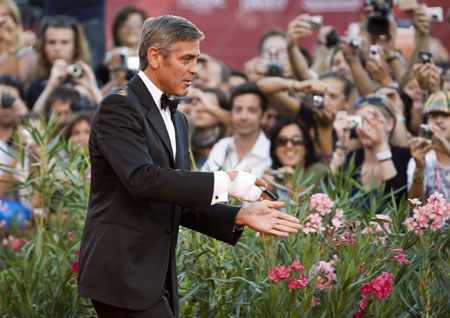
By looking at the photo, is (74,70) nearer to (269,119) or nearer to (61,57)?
(61,57)

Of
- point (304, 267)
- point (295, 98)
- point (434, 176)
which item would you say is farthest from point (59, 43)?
point (304, 267)

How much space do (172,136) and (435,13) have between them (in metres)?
4.23

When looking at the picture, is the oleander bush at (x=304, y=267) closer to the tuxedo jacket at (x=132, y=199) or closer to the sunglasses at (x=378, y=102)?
the tuxedo jacket at (x=132, y=199)

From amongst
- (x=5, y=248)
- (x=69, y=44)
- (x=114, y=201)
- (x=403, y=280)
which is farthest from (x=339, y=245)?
(x=69, y=44)

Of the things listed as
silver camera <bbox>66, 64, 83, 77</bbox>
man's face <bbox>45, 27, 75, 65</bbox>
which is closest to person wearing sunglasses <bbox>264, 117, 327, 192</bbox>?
silver camera <bbox>66, 64, 83, 77</bbox>

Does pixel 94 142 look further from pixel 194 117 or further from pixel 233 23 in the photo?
pixel 233 23

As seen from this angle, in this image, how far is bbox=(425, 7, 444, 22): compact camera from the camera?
6.77 m

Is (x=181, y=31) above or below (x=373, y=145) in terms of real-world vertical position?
above

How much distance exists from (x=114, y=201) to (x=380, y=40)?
15.2ft

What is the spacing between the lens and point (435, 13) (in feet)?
22.2

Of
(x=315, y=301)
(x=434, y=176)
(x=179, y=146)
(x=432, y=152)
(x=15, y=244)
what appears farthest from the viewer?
(x=432, y=152)

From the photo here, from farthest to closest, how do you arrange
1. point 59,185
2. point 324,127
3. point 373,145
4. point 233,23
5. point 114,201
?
point 233,23 → point 324,127 → point 373,145 → point 59,185 → point 114,201

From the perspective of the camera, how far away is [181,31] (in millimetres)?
3049

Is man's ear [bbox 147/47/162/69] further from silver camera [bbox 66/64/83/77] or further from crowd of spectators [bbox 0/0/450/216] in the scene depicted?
silver camera [bbox 66/64/83/77]
